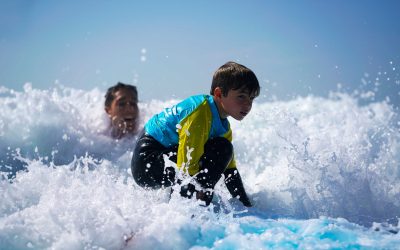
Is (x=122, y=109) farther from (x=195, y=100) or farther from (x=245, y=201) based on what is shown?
(x=195, y=100)

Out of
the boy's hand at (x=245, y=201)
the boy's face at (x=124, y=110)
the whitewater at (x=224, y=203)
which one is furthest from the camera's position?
the boy's face at (x=124, y=110)

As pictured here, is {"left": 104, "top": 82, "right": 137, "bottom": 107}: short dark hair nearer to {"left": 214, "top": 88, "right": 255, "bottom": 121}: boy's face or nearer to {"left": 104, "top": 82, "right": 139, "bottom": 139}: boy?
{"left": 104, "top": 82, "right": 139, "bottom": 139}: boy

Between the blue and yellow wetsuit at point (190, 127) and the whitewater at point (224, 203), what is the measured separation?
323 millimetres

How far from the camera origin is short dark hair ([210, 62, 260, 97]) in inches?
139

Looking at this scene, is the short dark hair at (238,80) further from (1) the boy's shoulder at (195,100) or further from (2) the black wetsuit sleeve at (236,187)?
(2) the black wetsuit sleeve at (236,187)

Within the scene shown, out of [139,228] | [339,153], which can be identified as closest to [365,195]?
[339,153]

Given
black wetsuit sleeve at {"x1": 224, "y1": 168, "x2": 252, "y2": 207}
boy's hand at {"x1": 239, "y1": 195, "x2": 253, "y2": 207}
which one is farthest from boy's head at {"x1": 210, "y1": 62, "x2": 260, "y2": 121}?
boy's hand at {"x1": 239, "y1": 195, "x2": 253, "y2": 207}

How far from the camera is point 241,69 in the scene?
11.7ft

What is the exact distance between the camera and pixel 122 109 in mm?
7328

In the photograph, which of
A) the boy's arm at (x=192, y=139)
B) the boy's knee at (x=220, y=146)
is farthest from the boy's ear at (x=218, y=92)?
the boy's knee at (x=220, y=146)

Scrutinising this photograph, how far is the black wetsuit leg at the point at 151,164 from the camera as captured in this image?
3613mm

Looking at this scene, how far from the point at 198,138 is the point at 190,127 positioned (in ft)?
0.34

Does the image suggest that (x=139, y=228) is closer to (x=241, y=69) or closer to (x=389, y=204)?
(x=241, y=69)

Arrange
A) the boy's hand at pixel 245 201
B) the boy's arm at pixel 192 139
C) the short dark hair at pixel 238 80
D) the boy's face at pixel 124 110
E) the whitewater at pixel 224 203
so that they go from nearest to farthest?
1. the whitewater at pixel 224 203
2. the boy's arm at pixel 192 139
3. the short dark hair at pixel 238 80
4. the boy's hand at pixel 245 201
5. the boy's face at pixel 124 110
